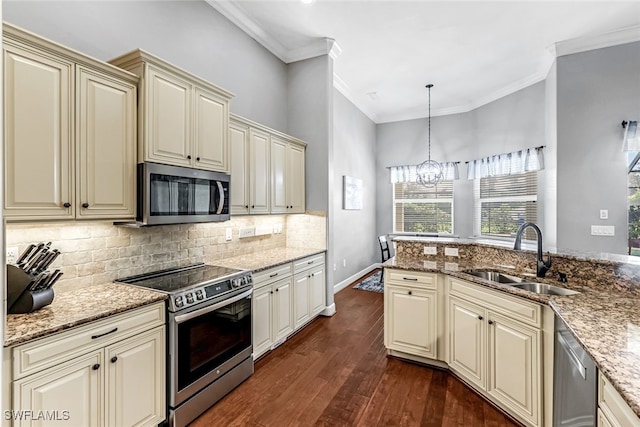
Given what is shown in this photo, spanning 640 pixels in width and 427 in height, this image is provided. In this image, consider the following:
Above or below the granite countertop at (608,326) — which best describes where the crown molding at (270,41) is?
above

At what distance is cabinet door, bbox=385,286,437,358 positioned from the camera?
2803 mm

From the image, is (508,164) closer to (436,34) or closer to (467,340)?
(436,34)

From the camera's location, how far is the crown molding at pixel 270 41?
3267 millimetres

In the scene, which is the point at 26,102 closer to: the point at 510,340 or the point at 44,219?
the point at 44,219

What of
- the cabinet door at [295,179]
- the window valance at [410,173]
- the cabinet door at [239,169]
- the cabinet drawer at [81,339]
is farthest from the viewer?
the window valance at [410,173]

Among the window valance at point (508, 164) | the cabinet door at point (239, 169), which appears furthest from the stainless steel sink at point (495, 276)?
the window valance at point (508, 164)

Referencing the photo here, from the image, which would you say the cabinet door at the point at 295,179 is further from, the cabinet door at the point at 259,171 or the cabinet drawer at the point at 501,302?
the cabinet drawer at the point at 501,302

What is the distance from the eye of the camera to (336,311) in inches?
170

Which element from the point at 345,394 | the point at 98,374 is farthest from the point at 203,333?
the point at 345,394

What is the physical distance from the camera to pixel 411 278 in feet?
9.46

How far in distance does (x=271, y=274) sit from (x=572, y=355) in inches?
89.9

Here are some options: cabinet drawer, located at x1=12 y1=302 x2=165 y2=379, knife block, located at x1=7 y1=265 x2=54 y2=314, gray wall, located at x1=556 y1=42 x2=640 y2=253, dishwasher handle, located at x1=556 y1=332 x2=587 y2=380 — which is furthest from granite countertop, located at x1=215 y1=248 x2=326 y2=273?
gray wall, located at x1=556 y1=42 x2=640 y2=253

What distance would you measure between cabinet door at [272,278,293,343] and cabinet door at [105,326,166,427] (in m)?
1.24

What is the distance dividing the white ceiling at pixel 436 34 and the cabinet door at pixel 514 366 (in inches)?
123
